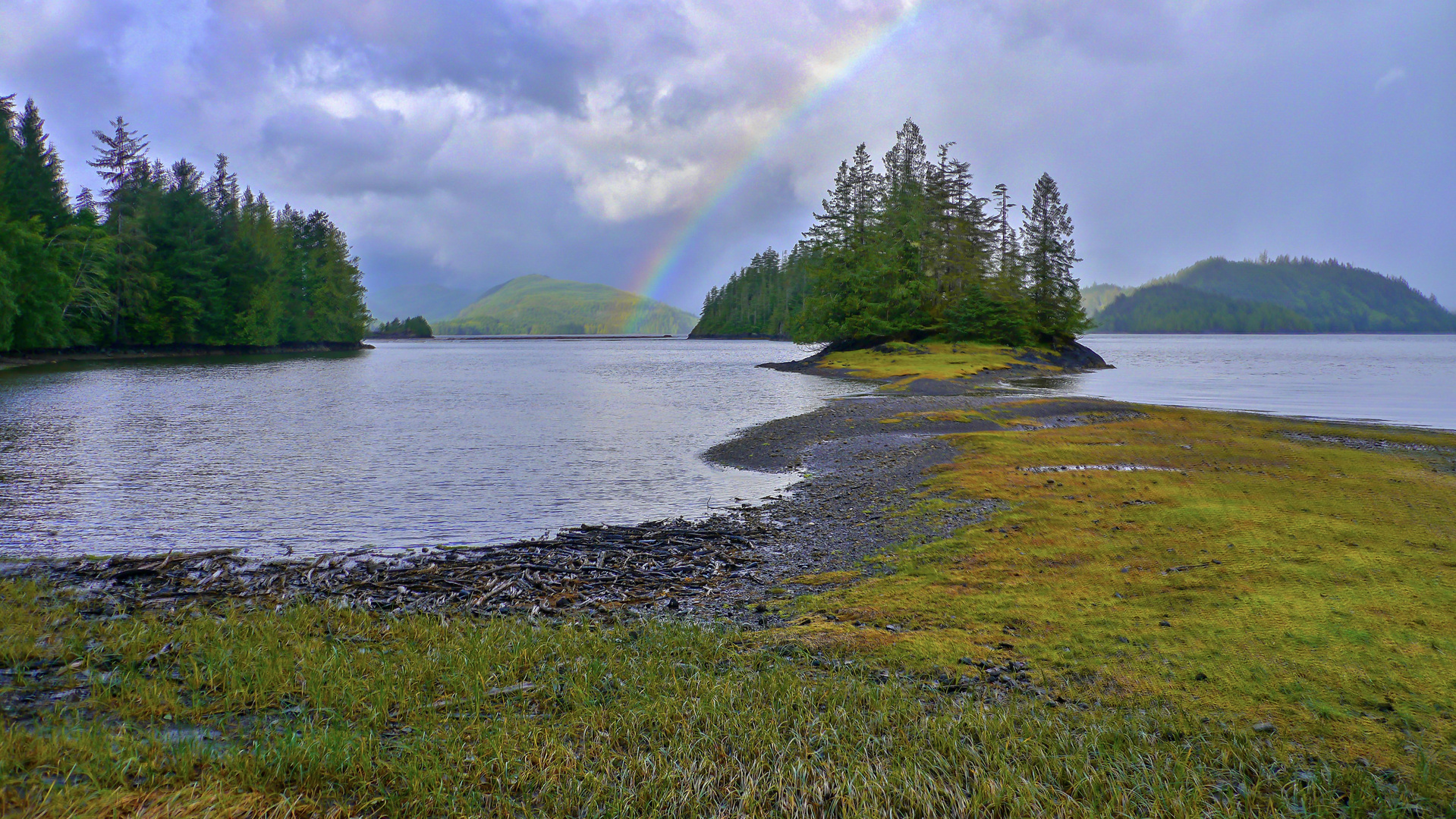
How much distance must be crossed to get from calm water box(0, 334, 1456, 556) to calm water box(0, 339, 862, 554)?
0.10m

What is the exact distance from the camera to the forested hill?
70188 millimetres

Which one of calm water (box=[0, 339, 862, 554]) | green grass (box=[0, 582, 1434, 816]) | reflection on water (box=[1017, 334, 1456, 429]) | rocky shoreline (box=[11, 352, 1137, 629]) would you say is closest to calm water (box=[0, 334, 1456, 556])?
calm water (box=[0, 339, 862, 554])

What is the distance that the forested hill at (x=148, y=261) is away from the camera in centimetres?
7019

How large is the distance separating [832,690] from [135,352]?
119 m

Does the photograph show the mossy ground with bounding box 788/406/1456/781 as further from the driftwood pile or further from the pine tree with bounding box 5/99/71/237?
the pine tree with bounding box 5/99/71/237

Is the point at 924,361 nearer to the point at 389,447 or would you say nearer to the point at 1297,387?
the point at 1297,387

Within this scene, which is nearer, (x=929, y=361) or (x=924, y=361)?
(x=929, y=361)

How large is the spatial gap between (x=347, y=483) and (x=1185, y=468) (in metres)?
23.2

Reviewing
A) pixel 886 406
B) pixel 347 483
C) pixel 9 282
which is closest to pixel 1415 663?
pixel 347 483

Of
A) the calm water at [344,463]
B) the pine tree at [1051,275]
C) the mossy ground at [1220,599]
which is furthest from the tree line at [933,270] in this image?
the mossy ground at [1220,599]

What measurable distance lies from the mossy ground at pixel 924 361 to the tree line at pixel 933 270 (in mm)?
3339

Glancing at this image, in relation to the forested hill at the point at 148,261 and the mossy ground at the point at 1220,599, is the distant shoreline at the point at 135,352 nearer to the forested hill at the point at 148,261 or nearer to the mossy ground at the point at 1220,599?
the forested hill at the point at 148,261

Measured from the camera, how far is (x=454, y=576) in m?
11.5

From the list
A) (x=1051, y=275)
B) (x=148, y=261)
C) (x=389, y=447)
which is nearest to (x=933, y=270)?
(x=1051, y=275)
